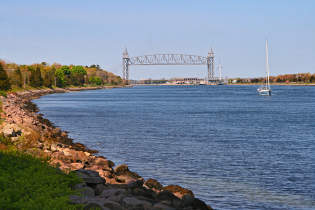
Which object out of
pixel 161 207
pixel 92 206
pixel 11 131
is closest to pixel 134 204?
pixel 161 207

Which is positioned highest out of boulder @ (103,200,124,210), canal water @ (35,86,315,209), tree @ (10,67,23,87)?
tree @ (10,67,23,87)

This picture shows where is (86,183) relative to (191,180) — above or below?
above

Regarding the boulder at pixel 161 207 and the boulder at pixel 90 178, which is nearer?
the boulder at pixel 161 207

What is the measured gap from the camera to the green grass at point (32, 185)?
9234mm

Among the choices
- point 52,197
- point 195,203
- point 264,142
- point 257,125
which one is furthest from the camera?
point 257,125

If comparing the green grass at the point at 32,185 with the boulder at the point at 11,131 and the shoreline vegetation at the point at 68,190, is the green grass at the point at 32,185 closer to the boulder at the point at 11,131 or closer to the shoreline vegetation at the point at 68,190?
the shoreline vegetation at the point at 68,190

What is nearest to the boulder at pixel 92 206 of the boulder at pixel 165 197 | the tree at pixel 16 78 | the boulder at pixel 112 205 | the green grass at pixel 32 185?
the green grass at pixel 32 185

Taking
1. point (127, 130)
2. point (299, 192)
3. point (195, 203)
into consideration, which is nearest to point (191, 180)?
point (299, 192)

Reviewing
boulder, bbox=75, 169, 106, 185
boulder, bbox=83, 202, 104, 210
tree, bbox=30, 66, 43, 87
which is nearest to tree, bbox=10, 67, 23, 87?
tree, bbox=30, 66, 43, 87

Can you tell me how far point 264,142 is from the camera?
29.6m

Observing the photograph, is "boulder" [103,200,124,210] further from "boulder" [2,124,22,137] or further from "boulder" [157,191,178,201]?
"boulder" [2,124,22,137]

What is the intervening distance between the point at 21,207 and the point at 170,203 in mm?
4324

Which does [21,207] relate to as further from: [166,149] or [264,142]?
[264,142]

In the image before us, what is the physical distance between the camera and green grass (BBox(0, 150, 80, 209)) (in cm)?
923
